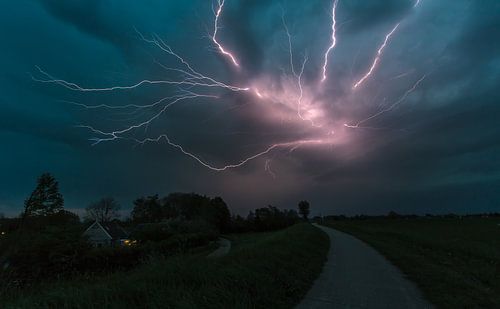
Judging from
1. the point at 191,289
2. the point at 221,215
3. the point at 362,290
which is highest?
the point at 221,215

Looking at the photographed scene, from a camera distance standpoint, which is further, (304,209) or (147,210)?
(304,209)

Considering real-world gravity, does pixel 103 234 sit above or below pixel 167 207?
below

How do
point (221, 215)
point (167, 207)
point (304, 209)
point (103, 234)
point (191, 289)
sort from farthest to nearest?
point (304, 209) → point (167, 207) → point (221, 215) → point (103, 234) → point (191, 289)

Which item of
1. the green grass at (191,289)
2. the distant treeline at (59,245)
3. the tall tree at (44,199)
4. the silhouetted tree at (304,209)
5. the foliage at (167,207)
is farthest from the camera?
the silhouetted tree at (304,209)

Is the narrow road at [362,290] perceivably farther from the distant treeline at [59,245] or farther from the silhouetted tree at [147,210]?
the silhouetted tree at [147,210]

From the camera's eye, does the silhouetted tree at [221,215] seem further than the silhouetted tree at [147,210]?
No

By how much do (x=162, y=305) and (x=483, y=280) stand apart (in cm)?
945

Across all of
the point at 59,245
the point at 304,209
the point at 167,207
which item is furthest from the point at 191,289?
the point at 304,209

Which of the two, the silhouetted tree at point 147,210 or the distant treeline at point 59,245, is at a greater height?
the silhouetted tree at point 147,210

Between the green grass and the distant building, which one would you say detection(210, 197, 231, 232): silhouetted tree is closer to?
the distant building

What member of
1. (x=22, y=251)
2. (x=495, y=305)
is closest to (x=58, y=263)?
(x=22, y=251)

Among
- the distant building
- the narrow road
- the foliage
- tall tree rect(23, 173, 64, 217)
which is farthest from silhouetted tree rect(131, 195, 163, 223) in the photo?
the narrow road

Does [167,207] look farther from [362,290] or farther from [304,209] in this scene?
[362,290]

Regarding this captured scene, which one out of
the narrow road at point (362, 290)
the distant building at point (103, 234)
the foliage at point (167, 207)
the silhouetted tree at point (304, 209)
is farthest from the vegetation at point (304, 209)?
the narrow road at point (362, 290)
